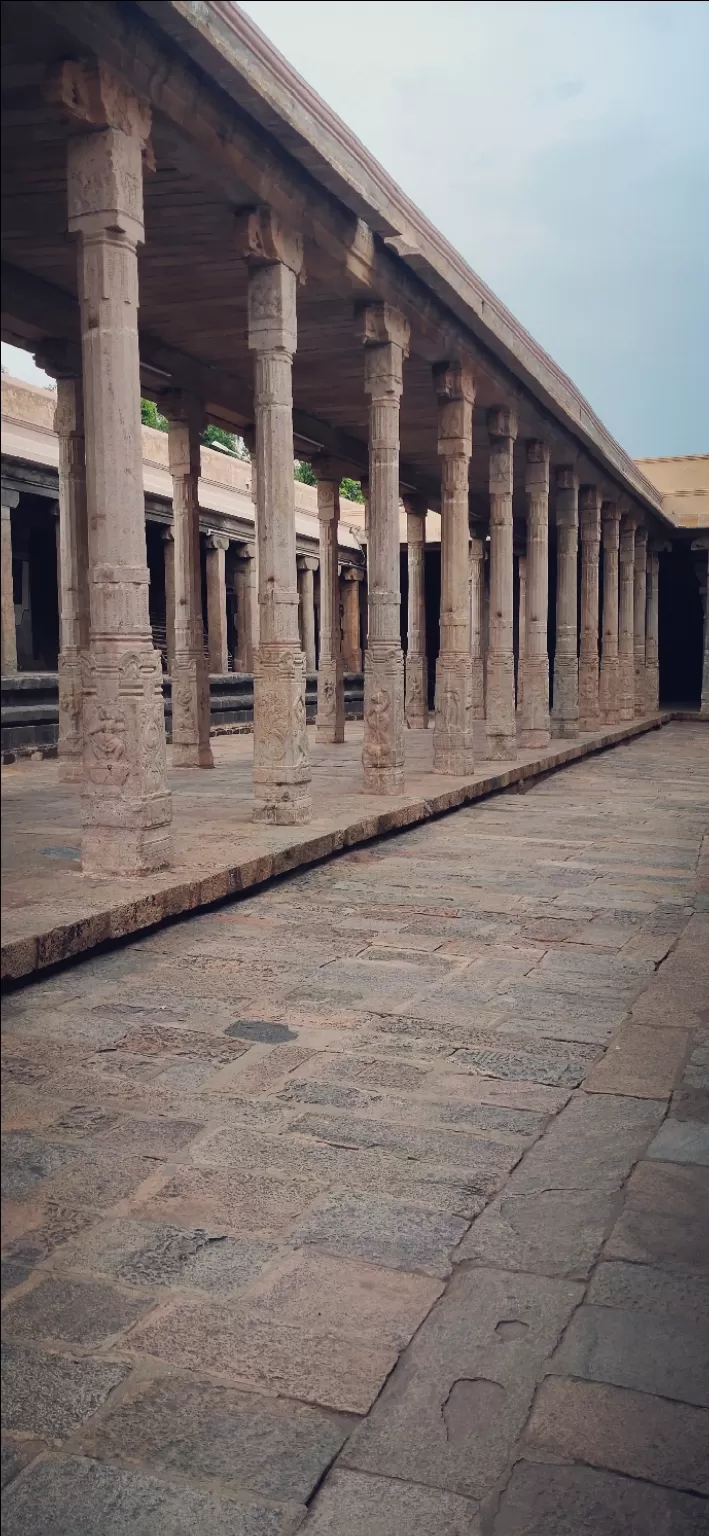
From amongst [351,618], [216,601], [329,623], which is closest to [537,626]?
[329,623]

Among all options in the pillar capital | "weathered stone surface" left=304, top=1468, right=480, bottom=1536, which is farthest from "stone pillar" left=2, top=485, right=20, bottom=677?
"weathered stone surface" left=304, top=1468, right=480, bottom=1536

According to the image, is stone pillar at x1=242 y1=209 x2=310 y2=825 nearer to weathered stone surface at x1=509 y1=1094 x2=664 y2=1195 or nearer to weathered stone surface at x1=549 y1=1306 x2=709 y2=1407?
weathered stone surface at x1=509 y1=1094 x2=664 y2=1195

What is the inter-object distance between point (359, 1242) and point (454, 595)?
10.6 metres

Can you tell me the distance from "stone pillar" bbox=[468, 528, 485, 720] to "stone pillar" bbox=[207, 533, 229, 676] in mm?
5398

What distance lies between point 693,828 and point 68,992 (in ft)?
21.8

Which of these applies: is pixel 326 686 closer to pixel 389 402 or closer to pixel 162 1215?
pixel 389 402

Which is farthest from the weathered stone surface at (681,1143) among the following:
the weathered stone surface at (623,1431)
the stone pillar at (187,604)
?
the stone pillar at (187,604)

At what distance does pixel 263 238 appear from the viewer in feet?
28.1

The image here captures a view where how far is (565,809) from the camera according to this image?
38.8ft

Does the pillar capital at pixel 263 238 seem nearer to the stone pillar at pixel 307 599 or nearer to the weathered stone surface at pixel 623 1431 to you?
the weathered stone surface at pixel 623 1431

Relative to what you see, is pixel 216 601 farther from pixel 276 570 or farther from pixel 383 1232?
pixel 383 1232

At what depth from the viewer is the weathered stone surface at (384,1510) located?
200 cm

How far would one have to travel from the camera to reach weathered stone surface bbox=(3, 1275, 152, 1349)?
2.55m

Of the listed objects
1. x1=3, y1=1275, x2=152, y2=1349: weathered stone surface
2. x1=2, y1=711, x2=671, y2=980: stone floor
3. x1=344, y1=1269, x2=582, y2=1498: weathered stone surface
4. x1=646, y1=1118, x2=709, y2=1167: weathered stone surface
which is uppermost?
x1=2, y1=711, x2=671, y2=980: stone floor
